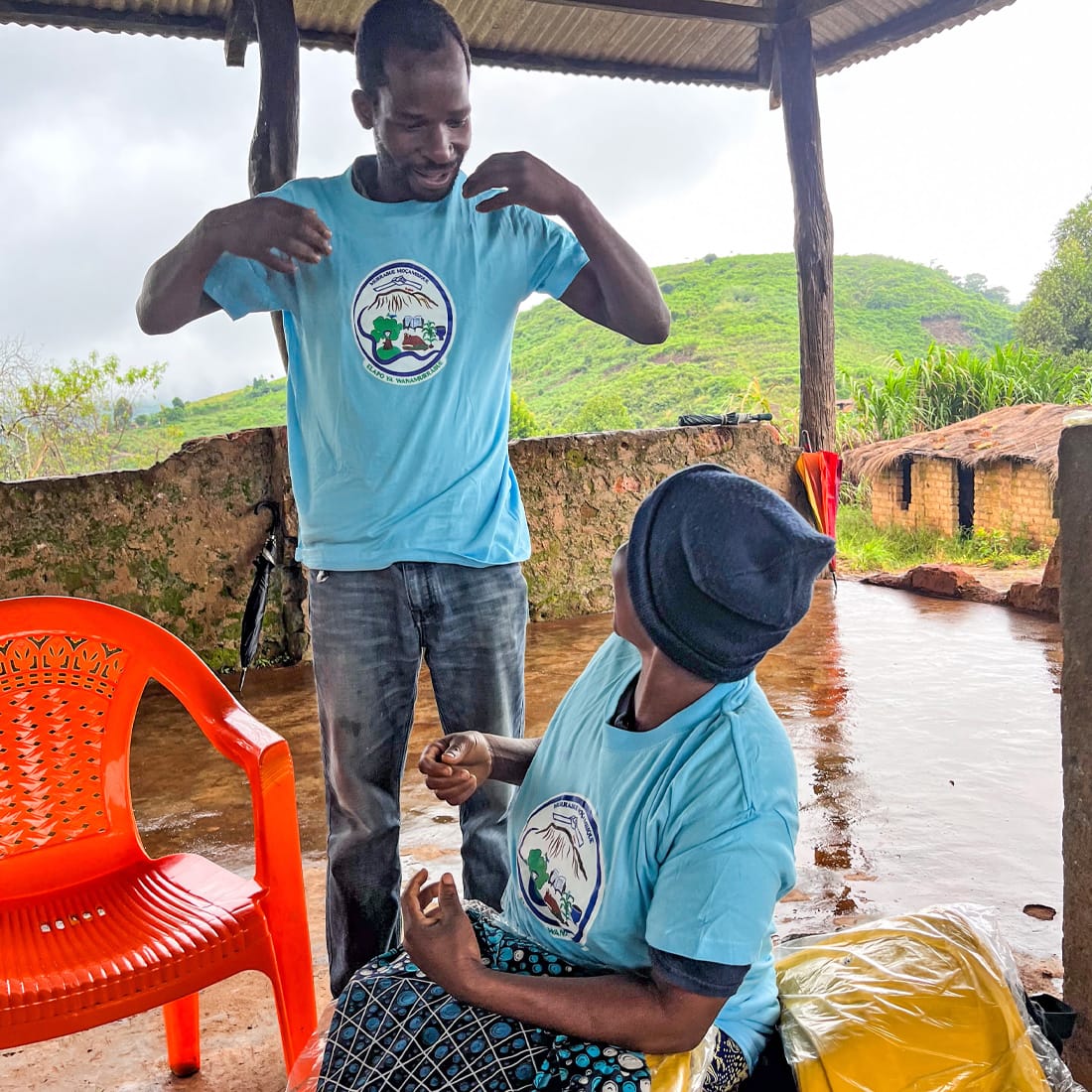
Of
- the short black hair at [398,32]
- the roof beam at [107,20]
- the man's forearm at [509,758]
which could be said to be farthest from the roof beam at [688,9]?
the man's forearm at [509,758]

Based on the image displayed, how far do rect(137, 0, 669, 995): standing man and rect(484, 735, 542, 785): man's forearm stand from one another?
299 millimetres

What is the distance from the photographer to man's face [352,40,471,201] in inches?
65.3

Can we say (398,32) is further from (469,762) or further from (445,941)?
(445,941)

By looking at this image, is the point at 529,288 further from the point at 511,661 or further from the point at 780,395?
the point at 780,395

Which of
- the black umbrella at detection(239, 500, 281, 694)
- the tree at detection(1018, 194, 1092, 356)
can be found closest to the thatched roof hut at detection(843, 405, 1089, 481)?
the black umbrella at detection(239, 500, 281, 694)

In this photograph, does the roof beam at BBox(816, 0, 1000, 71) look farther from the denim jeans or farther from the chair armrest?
the chair armrest

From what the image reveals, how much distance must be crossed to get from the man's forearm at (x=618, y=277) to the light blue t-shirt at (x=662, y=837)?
65 centimetres

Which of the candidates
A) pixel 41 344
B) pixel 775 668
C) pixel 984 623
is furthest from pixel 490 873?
pixel 41 344

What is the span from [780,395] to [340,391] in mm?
21194

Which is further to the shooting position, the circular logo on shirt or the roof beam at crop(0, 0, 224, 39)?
the roof beam at crop(0, 0, 224, 39)

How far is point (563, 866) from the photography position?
1275 mm

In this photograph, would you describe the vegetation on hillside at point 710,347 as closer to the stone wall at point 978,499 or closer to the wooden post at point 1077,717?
the stone wall at point 978,499

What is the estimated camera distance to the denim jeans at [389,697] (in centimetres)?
180

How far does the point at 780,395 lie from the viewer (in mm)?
22109
